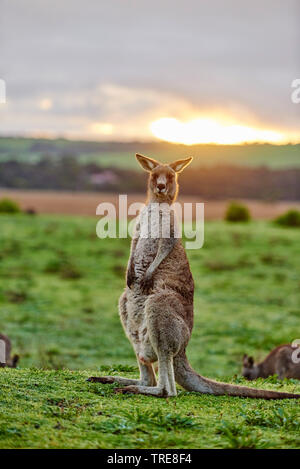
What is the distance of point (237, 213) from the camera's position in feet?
127

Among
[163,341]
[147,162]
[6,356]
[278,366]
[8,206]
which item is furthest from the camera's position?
[8,206]

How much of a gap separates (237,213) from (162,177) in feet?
106

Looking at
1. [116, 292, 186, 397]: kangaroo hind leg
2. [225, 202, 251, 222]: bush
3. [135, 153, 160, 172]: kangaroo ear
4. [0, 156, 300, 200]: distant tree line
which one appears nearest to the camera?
[116, 292, 186, 397]: kangaroo hind leg

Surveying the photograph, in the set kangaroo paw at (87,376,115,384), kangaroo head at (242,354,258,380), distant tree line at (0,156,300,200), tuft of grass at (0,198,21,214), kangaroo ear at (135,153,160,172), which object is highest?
distant tree line at (0,156,300,200)

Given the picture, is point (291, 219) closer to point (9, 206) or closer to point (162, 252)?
point (9, 206)

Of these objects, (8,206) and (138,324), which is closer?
(138,324)

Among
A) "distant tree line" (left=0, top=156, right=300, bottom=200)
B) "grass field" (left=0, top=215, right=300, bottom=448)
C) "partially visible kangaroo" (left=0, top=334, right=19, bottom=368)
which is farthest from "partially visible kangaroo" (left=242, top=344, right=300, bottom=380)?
"distant tree line" (left=0, top=156, right=300, bottom=200)

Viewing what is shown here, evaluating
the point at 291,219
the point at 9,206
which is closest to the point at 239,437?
the point at 291,219

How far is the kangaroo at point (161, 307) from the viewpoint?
6.34 m

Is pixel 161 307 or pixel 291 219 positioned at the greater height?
pixel 291 219

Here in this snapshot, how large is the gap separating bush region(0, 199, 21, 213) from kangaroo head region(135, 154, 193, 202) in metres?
32.8

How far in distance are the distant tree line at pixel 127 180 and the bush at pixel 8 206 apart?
14101mm

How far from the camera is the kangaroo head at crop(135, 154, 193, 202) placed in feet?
22.8

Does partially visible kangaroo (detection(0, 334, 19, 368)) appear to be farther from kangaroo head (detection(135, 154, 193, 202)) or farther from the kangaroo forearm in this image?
kangaroo head (detection(135, 154, 193, 202))
